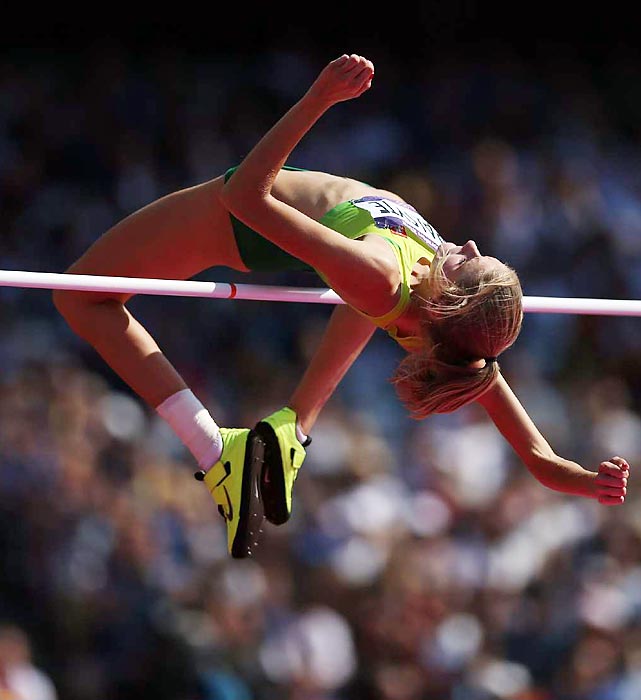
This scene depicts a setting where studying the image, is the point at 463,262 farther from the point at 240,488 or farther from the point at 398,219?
the point at 240,488

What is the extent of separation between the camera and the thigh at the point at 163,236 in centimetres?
362

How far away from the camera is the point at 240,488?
3635 millimetres

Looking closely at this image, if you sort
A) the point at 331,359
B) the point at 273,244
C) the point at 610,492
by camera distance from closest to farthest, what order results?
the point at 610,492, the point at 273,244, the point at 331,359

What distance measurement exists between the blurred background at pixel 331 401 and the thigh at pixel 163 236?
2746 millimetres

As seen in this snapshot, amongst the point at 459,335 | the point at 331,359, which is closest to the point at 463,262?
the point at 459,335

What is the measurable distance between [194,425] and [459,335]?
82 centimetres

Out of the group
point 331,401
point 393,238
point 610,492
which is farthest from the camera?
point 331,401

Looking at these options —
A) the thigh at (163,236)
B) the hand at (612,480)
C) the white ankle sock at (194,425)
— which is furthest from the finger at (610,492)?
the thigh at (163,236)

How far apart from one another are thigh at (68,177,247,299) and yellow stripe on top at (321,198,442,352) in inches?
12.3

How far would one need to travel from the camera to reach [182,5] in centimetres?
863

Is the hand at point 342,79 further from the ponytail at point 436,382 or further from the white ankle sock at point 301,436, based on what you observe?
the white ankle sock at point 301,436

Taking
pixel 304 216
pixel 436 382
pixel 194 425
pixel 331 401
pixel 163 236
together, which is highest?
pixel 304 216

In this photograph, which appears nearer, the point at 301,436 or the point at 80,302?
the point at 80,302

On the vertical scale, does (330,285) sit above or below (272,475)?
above
